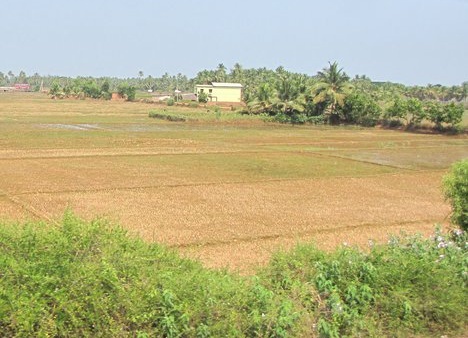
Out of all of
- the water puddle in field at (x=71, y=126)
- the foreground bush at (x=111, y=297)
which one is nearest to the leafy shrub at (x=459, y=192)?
the foreground bush at (x=111, y=297)

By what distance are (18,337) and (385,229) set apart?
9750mm

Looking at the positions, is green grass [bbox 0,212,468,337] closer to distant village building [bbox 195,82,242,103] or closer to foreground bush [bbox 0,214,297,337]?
foreground bush [bbox 0,214,297,337]

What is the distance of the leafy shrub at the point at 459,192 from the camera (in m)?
9.09

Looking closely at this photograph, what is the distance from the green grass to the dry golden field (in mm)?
2478

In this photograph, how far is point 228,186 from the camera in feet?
57.7

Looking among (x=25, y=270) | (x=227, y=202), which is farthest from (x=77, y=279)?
(x=227, y=202)

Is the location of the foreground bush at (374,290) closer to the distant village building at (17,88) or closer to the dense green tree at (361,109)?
the dense green tree at (361,109)

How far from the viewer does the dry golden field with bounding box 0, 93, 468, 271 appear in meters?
11.8

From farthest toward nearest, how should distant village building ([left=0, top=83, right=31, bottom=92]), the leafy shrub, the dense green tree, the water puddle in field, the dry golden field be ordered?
distant village building ([left=0, top=83, right=31, bottom=92]), the dense green tree, the water puddle in field, the dry golden field, the leafy shrub

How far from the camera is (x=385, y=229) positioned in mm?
12609

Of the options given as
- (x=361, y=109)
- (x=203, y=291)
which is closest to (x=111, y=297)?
(x=203, y=291)

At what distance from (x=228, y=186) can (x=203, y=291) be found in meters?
13.0

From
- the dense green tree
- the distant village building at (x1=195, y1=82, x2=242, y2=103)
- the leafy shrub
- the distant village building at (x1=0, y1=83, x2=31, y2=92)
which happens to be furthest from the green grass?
the distant village building at (x1=0, y1=83, x2=31, y2=92)

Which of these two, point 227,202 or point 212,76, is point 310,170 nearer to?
point 227,202
